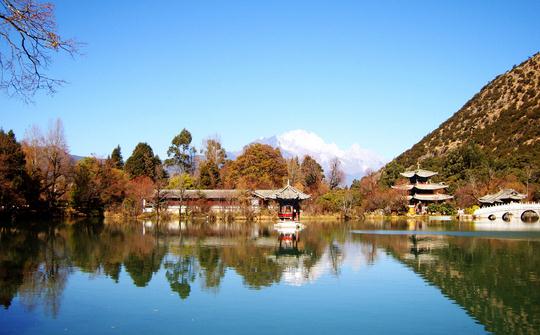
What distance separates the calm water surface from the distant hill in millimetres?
42289

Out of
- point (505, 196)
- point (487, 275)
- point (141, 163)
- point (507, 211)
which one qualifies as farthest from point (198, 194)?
point (487, 275)

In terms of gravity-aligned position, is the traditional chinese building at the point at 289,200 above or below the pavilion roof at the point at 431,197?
below

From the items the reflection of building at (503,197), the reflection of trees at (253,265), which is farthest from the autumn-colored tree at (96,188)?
the reflection of building at (503,197)

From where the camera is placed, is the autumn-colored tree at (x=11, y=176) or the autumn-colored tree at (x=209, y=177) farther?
the autumn-colored tree at (x=209, y=177)

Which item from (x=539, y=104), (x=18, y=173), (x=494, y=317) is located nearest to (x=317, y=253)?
(x=494, y=317)

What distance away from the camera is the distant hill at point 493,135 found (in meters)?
66.1

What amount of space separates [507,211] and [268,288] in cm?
4228

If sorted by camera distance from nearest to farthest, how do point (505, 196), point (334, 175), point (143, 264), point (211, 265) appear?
point (211, 265) < point (143, 264) < point (505, 196) < point (334, 175)

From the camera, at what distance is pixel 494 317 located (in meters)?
11.5

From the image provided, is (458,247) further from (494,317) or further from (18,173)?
(18,173)

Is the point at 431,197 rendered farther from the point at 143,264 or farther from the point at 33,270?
the point at 33,270

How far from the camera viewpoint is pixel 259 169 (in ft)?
212

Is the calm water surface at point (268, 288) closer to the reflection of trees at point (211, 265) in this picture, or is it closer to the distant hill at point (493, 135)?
the reflection of trees at point (211, 265)

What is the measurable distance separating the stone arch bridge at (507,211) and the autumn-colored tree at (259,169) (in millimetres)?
23629
